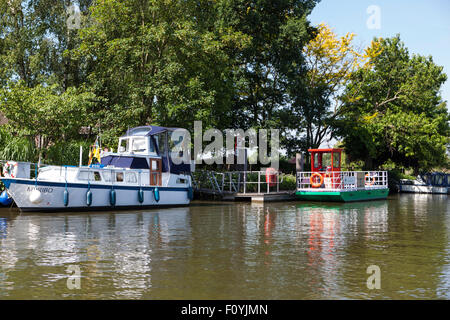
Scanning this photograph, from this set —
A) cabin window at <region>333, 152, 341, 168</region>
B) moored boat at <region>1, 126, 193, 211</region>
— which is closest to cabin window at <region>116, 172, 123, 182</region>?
moored boat at <region>1, 126, 193, 211</region>

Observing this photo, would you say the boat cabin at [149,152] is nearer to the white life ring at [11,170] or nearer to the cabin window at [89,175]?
the cabin window at [89,175]

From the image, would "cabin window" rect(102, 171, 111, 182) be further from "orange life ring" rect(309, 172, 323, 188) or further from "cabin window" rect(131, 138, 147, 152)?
"orange life ring" rect(309, 172, 323, 188)

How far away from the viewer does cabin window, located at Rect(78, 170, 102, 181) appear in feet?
75.7

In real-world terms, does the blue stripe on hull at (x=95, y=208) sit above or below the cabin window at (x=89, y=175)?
below

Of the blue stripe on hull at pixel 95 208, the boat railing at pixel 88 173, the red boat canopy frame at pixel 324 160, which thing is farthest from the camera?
the red boat canopy frame at pixel 324 160

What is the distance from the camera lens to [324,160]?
33.6 m

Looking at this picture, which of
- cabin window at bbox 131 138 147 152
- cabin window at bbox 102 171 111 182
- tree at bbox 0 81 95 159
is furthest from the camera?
tree at bbox 0 81 95 159

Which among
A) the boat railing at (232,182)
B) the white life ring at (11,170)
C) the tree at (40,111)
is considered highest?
the tree at (40,111)

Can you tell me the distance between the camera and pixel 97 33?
31.6 meters

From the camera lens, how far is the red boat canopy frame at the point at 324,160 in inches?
1302

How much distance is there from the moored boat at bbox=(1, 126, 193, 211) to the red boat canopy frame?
10.3 m
